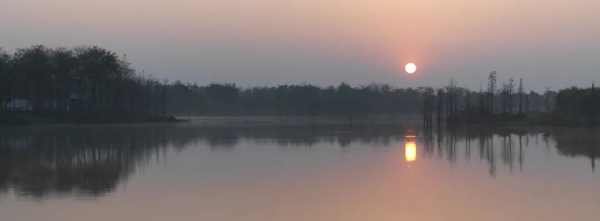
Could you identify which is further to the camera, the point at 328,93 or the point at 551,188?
the point at 328,93

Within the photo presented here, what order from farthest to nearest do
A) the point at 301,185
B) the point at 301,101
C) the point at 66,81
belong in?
the point at 301,101 → the point at 66,81 → the point at 301,185

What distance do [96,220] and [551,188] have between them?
1095cm

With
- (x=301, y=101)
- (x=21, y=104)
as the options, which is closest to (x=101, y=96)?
(x=21, y=104)

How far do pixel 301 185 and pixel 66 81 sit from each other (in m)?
64.4

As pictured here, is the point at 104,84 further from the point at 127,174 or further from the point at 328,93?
the point at 328,93

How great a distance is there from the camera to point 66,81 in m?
79.4

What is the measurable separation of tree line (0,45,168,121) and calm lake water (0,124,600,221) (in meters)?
41.6

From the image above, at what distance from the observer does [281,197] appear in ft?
57.2

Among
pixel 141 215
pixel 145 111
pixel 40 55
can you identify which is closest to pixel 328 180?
pixel 141 215

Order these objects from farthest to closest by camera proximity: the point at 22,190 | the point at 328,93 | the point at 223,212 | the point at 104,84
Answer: the point at 328,93, the point at 104,84, the point at 22,190, the point at 223,212

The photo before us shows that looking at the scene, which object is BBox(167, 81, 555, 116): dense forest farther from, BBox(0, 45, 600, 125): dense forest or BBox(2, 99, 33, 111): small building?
BBox(2, 99, 33, 111): small building

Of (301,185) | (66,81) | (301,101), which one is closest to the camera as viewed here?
(301,185)

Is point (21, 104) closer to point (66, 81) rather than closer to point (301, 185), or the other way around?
point (66, 81)

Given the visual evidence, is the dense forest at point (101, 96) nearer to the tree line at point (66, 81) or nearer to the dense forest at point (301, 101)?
the tree line at point (66, 81)
